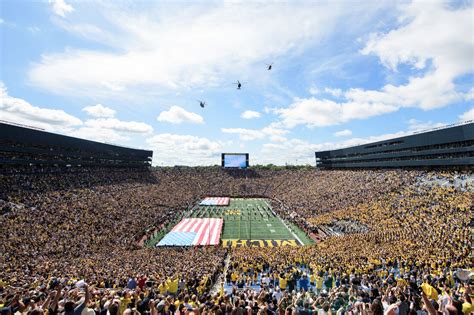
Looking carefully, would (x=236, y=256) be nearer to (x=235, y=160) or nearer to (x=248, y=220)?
(x=248, y=220)

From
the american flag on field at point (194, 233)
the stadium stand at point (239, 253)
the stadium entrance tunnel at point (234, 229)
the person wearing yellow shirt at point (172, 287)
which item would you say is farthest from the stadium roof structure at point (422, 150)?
the person wearing yellow shirt at point (172, 287)

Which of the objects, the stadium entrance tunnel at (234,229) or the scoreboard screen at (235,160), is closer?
the stadium entrance tunnel at (234,229)

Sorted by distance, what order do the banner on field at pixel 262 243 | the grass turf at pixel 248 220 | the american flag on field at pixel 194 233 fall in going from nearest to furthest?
A: the banner on field at pixel 262 243 < the american flag on field at pixel 194 233 < the grass turf at pixel 248 220

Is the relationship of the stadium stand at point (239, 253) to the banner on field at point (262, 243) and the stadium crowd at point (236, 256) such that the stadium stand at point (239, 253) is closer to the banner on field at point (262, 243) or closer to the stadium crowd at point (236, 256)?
the stadium crowd at point (236, 256)

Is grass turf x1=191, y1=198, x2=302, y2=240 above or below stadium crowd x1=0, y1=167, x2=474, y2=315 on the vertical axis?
below

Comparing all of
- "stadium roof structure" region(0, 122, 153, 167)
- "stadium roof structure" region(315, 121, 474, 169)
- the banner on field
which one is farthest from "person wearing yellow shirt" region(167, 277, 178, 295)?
"stadium roof structure" region(315, 121, 474, 169)

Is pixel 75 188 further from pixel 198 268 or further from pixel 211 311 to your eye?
pixel 211 311

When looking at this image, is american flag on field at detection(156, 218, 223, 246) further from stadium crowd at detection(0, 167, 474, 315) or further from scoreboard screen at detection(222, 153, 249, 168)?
scoreboard screen at detection(222, 153, 249, 168)
